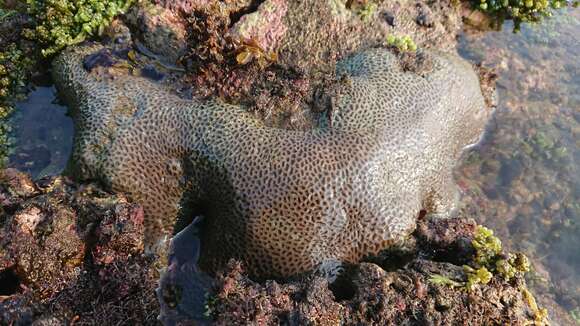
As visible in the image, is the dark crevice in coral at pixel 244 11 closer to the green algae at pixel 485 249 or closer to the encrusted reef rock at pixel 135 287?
the encrusted reef rock at pixel 135 287

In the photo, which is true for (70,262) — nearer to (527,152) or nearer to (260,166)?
(260,166)

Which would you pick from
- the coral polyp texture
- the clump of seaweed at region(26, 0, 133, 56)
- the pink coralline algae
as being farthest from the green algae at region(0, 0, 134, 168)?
the pink coralline algae

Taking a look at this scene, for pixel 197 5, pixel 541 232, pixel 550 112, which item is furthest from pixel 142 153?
pixel 550 112

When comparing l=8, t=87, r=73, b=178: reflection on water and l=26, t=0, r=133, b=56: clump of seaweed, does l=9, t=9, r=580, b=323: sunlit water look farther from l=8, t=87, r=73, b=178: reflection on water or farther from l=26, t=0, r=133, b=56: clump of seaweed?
l=26, t=0, r=133, b=56: clump of seaweed

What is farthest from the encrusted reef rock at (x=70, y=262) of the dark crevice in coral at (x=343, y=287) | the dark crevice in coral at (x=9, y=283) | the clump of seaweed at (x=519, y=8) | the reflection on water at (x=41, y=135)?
the clump of seaweed at (x=519, y=8)


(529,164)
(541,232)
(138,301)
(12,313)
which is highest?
(12,313)

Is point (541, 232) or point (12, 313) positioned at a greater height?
point (12, 313)

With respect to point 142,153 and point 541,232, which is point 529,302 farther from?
point 142,153

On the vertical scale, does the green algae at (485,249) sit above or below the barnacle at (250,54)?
below
